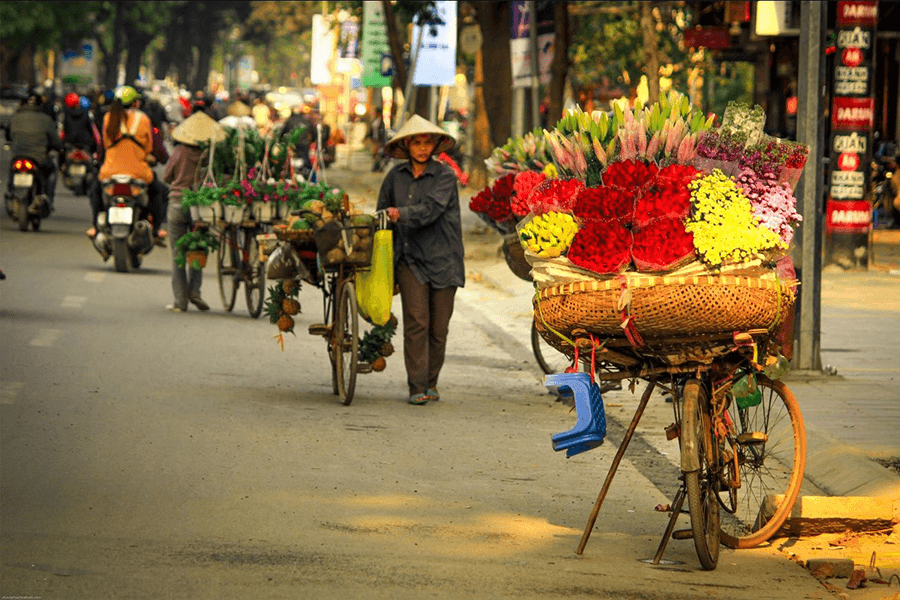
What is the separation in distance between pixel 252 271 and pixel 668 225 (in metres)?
9.34

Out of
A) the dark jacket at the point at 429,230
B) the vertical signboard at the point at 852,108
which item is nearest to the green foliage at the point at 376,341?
the dark jacket at the point at 429,230

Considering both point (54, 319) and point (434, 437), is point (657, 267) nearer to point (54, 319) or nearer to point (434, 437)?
point (434, 437)

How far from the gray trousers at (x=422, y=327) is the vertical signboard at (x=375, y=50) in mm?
21781

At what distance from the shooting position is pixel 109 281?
17.7m

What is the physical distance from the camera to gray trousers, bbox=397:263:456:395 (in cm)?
1070

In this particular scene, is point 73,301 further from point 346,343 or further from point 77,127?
point 77,127

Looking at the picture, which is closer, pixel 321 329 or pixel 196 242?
pixel 321 329

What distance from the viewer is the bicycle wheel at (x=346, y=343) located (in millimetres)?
10448

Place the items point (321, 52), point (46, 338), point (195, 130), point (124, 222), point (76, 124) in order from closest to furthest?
1. point (46, 338)
2. point (195, 130)
3. point (124, 222)
4. point (76, 124)
5. point (321, 52)

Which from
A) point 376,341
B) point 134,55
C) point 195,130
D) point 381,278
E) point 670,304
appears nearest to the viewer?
point 670,304

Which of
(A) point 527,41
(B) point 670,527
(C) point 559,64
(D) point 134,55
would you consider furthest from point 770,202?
A: (D) point 134,55

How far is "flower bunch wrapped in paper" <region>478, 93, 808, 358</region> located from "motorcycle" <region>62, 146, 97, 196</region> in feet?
69.3

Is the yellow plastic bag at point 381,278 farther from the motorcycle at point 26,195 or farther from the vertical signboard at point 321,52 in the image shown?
the vertical signboard at point 321,52

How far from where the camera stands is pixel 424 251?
35.5 feet
